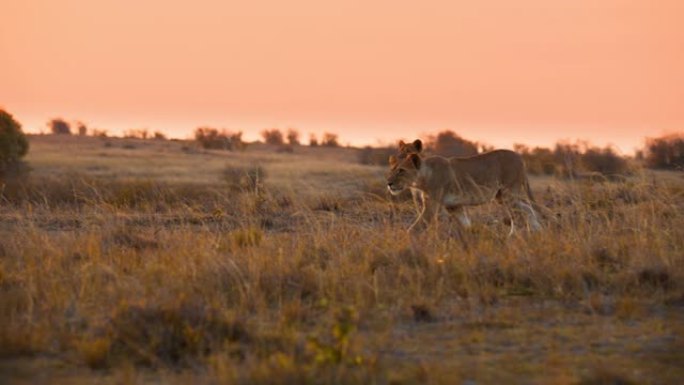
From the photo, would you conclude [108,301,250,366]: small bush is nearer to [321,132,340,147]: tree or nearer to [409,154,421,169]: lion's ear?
[409,154,421,169]: lion's ear

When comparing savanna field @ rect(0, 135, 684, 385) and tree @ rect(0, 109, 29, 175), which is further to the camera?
tree @ rect(0, 109, 29, 175)

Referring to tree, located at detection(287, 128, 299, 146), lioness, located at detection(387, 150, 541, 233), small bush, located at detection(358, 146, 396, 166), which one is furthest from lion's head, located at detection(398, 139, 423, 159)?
tree, located at detection(287, 128, 299, 146)

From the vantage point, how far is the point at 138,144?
5394 cm

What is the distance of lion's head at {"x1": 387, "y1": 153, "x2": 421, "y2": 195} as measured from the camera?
13586mm

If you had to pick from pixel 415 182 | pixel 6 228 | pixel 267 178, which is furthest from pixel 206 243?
pixel 267 178

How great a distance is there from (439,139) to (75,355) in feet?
157

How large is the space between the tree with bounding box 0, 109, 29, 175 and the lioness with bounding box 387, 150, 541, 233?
22.4 m

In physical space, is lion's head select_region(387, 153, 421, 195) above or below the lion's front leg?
above

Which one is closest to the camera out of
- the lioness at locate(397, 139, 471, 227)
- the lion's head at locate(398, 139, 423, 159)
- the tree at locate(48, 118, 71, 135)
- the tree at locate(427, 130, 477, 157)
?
the lioness at locate(397, 139, 471, 227)

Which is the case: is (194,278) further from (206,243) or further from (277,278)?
(206,243)

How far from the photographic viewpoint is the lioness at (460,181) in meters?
13.7

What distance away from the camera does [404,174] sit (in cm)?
1362

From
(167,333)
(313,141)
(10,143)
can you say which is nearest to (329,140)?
(313,141)

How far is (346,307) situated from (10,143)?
1146 inches
